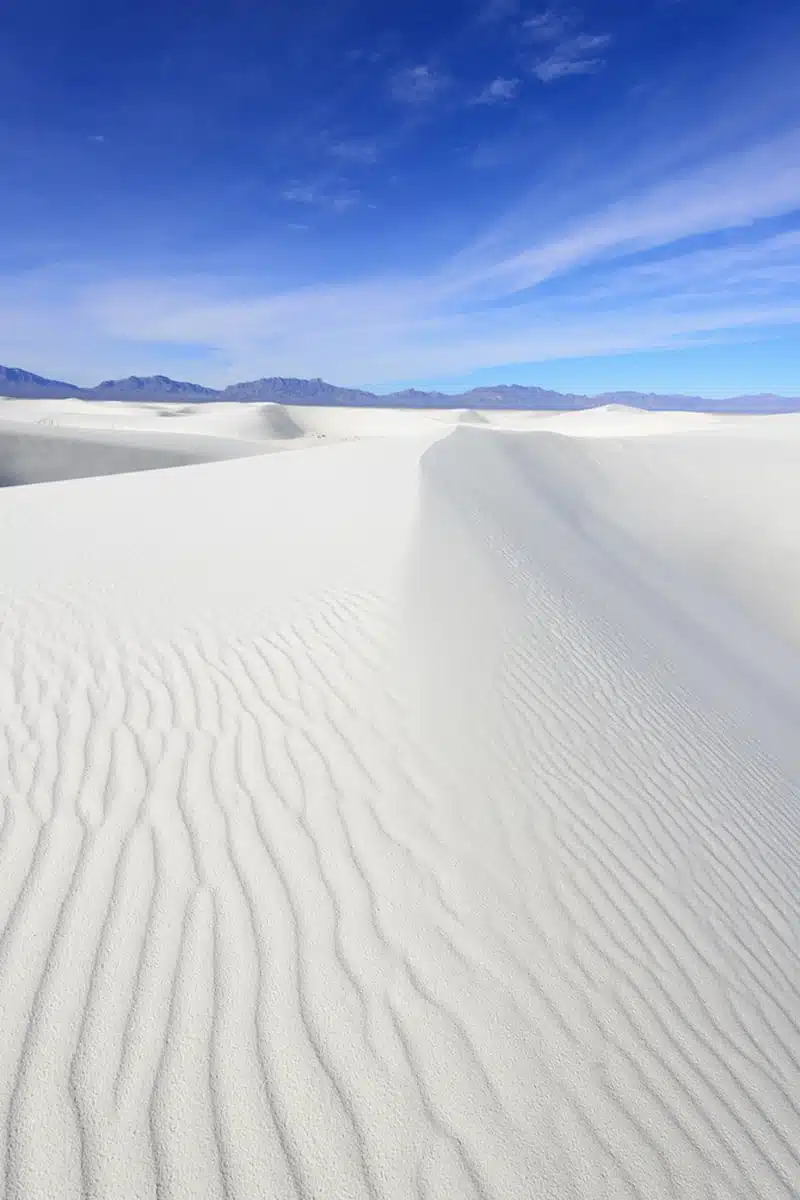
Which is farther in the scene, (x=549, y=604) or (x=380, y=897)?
(x=549, y=604)

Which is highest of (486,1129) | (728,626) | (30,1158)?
(30,1158)

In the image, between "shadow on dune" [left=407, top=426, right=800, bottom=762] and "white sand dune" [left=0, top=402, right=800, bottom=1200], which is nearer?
"white sand dune" [left=0, top=402, right=800, bottom=1200]

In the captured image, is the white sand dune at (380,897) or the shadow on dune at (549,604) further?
the shadow on dune at (549,604)

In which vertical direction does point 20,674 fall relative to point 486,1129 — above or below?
above

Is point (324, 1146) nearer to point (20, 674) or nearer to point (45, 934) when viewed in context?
point (45, 934)

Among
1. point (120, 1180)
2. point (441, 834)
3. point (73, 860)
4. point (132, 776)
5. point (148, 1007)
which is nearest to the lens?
point (120, 1180)

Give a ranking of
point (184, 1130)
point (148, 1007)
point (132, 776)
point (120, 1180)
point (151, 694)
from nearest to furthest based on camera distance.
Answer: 1. point (120, 1180)
2. point (184, 1130)
3. point (148, 1007)
4. point (132, 776)
5. point (151, 694)

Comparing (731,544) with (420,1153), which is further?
(731,544)

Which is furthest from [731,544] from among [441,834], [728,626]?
[441,834]
